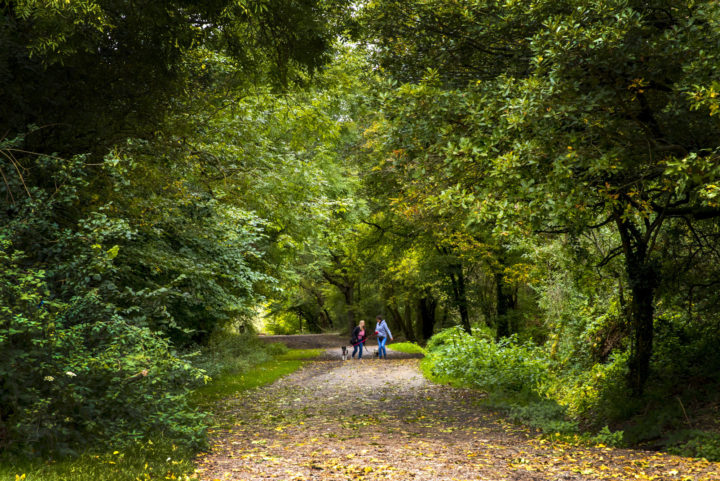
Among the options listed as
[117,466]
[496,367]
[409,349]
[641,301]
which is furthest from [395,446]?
[409,349]

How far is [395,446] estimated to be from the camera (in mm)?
7098

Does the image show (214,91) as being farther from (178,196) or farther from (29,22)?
(29,22)

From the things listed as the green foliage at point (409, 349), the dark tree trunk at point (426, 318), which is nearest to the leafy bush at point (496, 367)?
the green foliage at point (409, 349)

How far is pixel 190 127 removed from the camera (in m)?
8.43

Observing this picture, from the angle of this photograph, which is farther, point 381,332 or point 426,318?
point 426,318

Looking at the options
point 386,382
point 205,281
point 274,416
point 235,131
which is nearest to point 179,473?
point 274,416

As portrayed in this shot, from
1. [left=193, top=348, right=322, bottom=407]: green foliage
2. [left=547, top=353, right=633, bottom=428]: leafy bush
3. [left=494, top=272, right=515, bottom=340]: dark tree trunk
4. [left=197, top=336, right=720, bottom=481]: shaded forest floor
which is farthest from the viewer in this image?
[left=494, top=272, right=515, bottom=340]: dark tree trunk

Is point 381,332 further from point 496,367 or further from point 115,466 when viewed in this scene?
point 115,466

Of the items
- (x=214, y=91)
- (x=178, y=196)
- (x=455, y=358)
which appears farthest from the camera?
(x=455, y=358)

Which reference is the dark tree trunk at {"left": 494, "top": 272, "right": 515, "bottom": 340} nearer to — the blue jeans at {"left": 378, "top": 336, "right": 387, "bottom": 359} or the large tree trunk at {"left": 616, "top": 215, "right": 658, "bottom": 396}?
the blue jeans at {"left": 378, "top": 336, "right": 387, "bottom": 359}

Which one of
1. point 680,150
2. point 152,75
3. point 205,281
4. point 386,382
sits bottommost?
point 386,382

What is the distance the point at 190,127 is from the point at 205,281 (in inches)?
120

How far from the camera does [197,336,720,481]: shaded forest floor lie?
5711mm

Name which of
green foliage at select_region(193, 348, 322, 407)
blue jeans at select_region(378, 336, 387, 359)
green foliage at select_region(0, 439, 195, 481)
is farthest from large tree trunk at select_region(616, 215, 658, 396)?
blue jeans at select_region(378, 336, 387, 359)
